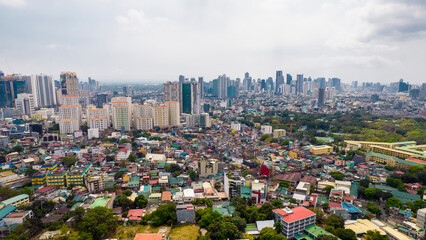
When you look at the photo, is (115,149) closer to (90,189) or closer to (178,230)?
(90,189)

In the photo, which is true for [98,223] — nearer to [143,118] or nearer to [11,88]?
[143,118]

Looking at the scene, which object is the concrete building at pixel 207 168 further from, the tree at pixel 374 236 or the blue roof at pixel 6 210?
the blue roof at pixel 6 210

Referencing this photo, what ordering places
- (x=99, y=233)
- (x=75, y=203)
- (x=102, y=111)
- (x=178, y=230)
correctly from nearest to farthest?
(x=99, y=233)
(x=178, y=230)
(x=75, y=203)
(x=102, y=111)

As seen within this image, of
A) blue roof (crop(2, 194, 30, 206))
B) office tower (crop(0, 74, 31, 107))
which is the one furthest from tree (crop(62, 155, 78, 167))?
office tower (crop(0, 74, 31, 107))

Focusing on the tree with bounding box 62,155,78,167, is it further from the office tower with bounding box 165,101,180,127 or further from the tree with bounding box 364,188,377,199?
the tree with bounding box 364,188,377,199

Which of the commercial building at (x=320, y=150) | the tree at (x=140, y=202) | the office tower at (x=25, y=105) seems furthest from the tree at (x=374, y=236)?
the office tower at (x=25, y=105)

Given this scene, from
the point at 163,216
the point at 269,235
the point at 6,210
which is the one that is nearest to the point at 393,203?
the point at 269,235

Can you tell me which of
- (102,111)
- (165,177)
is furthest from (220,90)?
(165,177)
